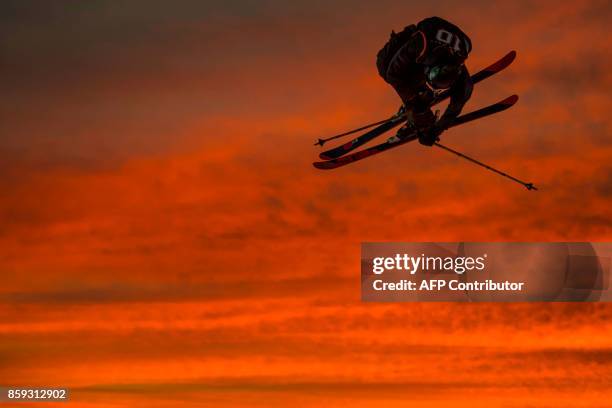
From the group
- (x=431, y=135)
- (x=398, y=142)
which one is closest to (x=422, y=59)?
(x=431, y=135)

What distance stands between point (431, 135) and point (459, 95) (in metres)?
1.62

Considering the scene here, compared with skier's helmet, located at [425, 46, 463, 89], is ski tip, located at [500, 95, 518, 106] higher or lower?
higher

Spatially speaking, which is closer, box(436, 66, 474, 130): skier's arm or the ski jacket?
the ski jacket

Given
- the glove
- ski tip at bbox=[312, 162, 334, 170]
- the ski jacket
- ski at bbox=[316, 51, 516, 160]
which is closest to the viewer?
the ski jacket

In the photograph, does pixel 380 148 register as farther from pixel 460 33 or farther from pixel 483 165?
pixel 460 33

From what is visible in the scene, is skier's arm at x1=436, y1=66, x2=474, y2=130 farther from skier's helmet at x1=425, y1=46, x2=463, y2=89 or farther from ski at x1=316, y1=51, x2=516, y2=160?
ski at x1=316, y1=51, x2=516, y2=160

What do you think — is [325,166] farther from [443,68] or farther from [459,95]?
[443,68]

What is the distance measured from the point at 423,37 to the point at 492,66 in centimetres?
673

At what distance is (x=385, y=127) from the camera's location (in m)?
29.0

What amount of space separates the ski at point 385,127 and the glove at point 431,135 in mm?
1847

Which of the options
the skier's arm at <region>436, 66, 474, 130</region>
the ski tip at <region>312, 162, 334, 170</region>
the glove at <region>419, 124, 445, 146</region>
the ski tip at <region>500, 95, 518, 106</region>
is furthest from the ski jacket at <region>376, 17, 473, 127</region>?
the ski tip at <region>312, 162, 334, 170</region>

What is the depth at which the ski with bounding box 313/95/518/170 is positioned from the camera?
28.1m

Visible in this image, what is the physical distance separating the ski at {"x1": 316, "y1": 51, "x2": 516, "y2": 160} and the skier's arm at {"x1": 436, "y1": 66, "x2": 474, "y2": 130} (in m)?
2.72

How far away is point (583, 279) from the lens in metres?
33.9
